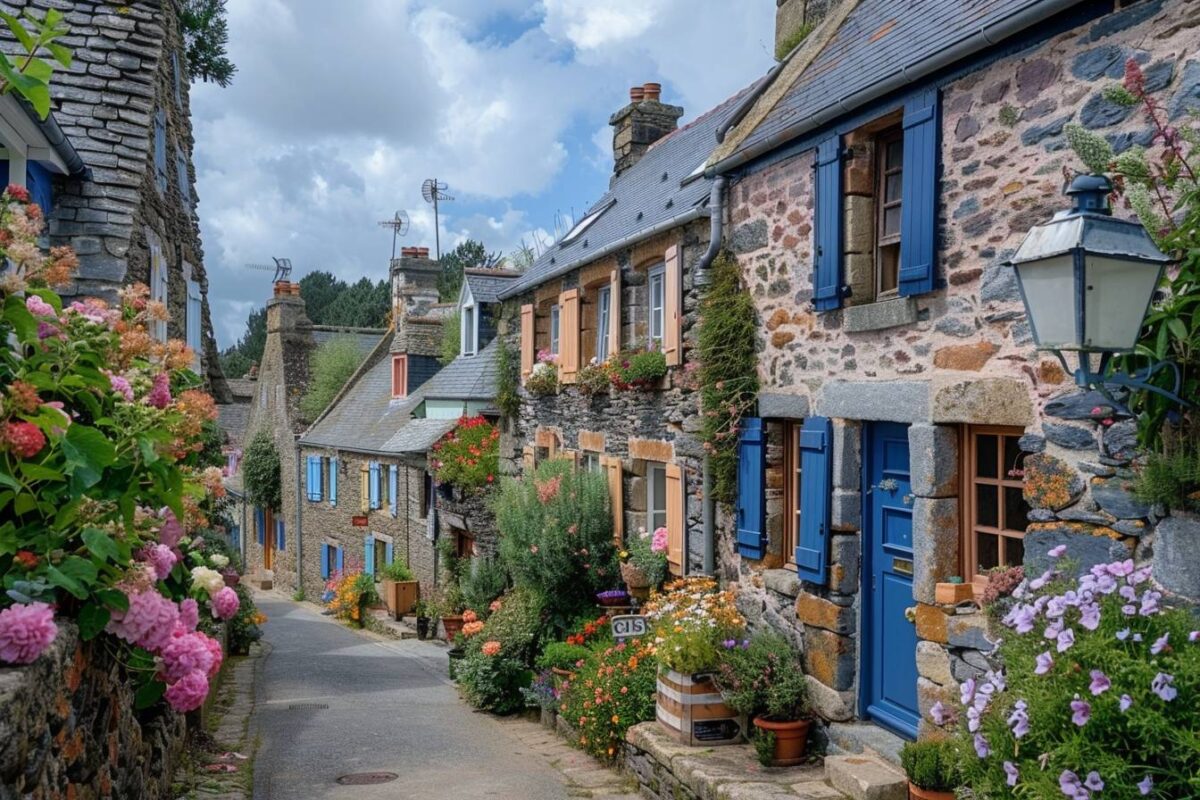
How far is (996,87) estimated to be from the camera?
5824mm

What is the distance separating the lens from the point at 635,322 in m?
11.1

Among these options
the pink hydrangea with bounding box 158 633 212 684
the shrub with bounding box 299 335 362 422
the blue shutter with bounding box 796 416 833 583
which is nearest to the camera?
the pink hydrangea with bounding box 158 633 212 684

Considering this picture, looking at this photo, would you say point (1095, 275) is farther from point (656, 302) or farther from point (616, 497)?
point (616, 497)

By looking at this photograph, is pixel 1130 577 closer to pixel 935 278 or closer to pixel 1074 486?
pixel 1074 486

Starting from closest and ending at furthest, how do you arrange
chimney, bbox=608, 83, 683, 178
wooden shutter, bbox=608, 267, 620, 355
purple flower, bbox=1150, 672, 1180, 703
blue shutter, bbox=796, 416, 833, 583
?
purple flower, bbox=1150, 672, 1180, 703
blue shutter, bbox=796, 416, 833, 583
wooden shutter, bbox=608, 267, 620, 355
chimney, bbox=608, 83, 683, 178

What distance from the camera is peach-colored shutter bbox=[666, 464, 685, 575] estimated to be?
9672mm

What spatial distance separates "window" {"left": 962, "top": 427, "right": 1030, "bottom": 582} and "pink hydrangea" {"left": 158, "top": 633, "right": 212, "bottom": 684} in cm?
414

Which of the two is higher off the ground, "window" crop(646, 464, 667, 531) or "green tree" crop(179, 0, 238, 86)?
"green tree" crop(179, 0, 238, 86)

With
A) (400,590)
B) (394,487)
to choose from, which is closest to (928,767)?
(400,590)

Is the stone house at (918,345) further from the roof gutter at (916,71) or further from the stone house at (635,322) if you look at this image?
the stone house at (635,322)

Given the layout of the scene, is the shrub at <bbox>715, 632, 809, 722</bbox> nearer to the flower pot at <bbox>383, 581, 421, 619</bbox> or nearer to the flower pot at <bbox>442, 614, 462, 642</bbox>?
the flower pot at <bbox>442, 614, 462, 642</bbox>

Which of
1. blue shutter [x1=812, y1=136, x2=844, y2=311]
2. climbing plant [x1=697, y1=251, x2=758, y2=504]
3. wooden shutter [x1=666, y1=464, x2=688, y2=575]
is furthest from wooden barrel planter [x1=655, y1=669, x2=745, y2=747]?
blue shutter [x1=812, y1=136, x2=844, y2=311]

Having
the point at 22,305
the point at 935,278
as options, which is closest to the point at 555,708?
the point at 935,278

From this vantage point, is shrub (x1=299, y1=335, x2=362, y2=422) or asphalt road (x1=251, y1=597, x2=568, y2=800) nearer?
asphalt road (x1=251, y1=597, x2=568, y2=800)
